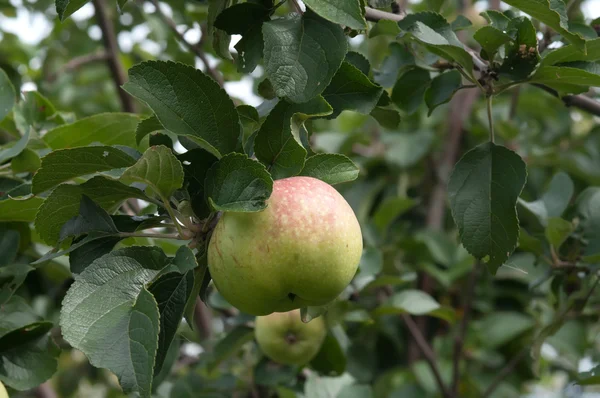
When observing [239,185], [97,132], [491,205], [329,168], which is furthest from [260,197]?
[97,132]

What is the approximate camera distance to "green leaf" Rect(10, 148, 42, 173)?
46.9 inches

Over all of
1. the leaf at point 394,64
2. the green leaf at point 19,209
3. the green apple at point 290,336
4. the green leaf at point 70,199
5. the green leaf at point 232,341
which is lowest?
the green leaf at point 232,341

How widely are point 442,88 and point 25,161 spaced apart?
2.32 ft

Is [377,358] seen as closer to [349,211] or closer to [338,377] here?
[338,377]

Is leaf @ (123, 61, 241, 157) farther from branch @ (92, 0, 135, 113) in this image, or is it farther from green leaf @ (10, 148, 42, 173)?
branch @ (92, 0, 135, 113)

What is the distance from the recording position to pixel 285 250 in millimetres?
816

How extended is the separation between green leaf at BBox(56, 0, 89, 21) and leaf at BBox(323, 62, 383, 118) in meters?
0.34

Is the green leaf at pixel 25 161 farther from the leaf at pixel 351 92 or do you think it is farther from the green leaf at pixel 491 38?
the green leaf at pixel 491 38

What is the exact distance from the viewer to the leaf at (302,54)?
2.83 ft

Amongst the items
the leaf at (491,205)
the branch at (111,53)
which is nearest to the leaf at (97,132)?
the leaf at (491,205)

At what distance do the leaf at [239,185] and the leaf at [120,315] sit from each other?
0.34 ft

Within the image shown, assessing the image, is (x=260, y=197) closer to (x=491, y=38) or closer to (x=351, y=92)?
(x=351, y=92)

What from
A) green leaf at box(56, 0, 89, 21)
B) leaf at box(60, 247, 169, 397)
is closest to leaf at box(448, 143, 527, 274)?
leaf at box(60, 247, 169, 397)

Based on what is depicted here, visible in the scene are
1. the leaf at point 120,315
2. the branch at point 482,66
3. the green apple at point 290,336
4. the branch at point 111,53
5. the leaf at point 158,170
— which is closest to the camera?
the leaf at point 120,315
